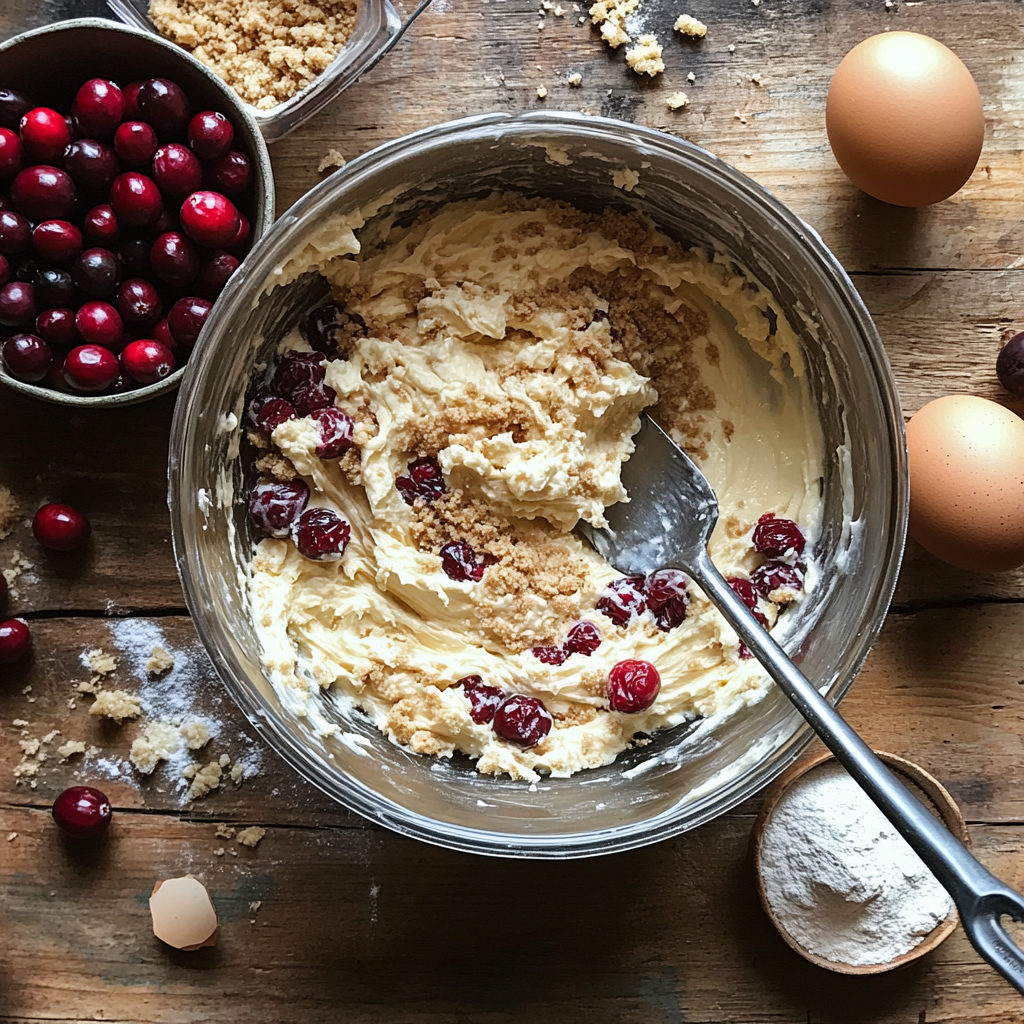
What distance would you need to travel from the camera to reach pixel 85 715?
6.95 feet

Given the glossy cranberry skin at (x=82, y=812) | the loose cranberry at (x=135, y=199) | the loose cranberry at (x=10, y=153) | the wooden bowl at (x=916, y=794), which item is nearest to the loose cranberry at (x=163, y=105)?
the loose cranberry at (x=135, y=199)

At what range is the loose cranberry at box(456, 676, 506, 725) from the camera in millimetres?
1981

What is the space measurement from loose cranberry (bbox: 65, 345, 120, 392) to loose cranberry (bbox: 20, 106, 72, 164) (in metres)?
0.38

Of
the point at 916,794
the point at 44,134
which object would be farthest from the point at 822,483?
the point at 44,134

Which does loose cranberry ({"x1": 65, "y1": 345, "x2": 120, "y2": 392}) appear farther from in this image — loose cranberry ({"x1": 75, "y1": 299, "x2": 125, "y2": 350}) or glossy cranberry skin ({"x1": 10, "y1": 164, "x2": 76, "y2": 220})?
glossy cranberry skin ({"x1": 10, "y1": 164, "x2": 76, "y2": 220})

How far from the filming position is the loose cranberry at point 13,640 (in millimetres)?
2045

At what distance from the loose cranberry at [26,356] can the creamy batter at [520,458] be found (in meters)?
0.46

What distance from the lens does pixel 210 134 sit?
1.83 metres

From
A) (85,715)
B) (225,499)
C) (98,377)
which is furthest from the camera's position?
(85,715)

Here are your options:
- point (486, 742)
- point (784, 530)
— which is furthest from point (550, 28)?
point (486, 742)

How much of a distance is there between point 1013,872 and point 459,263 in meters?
1.82

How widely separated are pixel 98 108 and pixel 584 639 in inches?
55.9

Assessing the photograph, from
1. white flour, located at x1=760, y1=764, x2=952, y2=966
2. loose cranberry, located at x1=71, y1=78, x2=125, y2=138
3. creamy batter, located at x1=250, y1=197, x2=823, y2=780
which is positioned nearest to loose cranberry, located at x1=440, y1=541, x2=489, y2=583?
creamy batter, located at x1=250, y1=197, x2=823, y2=780

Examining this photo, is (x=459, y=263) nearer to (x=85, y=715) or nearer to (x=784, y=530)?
(x=784, y=530)
